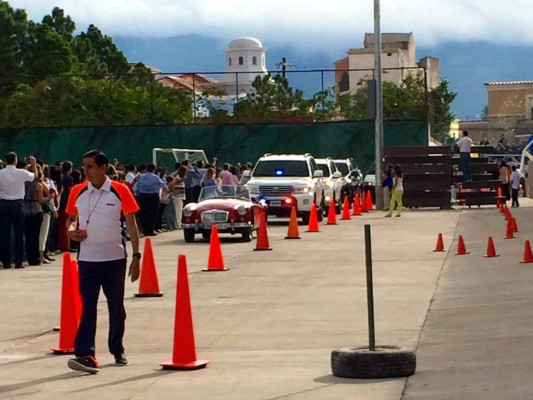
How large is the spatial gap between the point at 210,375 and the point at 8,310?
267 inches

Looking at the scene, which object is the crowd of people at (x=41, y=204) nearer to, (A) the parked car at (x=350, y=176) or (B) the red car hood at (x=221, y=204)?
(B) the red car hood at (x=221, y=204)

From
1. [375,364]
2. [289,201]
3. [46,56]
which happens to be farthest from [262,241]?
[46,56]

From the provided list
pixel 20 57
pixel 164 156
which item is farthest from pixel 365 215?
pixel 20 57

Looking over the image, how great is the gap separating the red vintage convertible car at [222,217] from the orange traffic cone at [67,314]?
18.3 m

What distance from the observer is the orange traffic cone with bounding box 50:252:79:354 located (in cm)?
1436

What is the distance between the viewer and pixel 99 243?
1320 cm

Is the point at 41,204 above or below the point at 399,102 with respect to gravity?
below

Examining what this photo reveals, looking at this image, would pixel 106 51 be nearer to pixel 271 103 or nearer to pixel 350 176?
pixel 271 103

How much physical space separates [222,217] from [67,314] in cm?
1849

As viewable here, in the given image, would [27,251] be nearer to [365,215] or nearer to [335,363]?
[335,363]

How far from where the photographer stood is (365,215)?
48.2 m

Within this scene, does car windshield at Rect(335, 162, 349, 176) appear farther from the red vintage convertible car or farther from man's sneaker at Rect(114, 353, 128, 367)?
man's sneaker at Rect(114, 353, 128, 367)

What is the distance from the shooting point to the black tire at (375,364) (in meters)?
12.2

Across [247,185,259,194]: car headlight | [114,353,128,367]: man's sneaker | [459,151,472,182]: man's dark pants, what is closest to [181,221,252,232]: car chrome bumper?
[247,185,259,194]: car headlight
